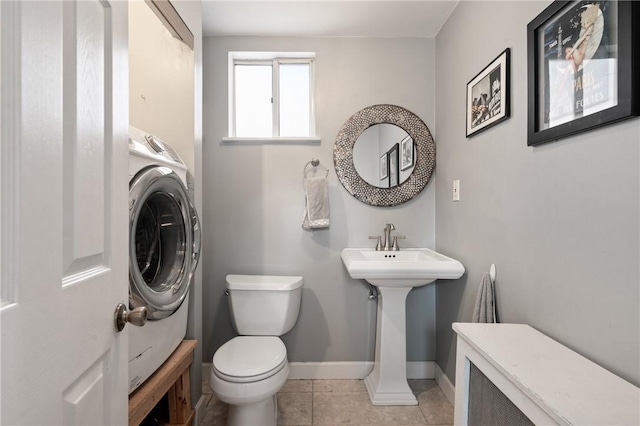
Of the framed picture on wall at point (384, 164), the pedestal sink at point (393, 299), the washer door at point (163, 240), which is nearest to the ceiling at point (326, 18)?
the framed picture on wall at point (384, 164)

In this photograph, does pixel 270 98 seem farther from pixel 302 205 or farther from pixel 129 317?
pixel 129 317

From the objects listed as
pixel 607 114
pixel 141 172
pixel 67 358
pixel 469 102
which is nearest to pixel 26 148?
pixel 67 358

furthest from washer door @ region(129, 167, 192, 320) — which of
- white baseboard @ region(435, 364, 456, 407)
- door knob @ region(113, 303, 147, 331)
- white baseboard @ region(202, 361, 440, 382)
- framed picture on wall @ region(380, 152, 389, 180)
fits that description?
white baseboard @ region(435, 364, 456, 407)

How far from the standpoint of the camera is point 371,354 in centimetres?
212

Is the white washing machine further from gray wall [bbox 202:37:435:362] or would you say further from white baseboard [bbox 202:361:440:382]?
white baseboard [bbox 202:361:440:382]

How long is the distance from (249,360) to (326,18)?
200 centimetres

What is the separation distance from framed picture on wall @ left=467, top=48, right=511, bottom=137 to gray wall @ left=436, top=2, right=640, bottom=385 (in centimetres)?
3

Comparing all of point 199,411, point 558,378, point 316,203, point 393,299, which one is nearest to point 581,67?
point 558,378

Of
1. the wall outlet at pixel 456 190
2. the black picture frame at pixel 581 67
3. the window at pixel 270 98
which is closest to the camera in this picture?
the black picture frame at pixel 581 67

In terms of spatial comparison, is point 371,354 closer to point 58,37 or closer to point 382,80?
point 382,80

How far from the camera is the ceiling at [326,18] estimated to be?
1.77 m

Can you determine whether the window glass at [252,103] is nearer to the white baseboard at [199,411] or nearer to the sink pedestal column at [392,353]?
the sink pedestal column at [392,353]

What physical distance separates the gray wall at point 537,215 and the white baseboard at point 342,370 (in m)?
0.25

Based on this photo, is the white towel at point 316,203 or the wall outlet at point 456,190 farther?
the white towel at point 316,203
